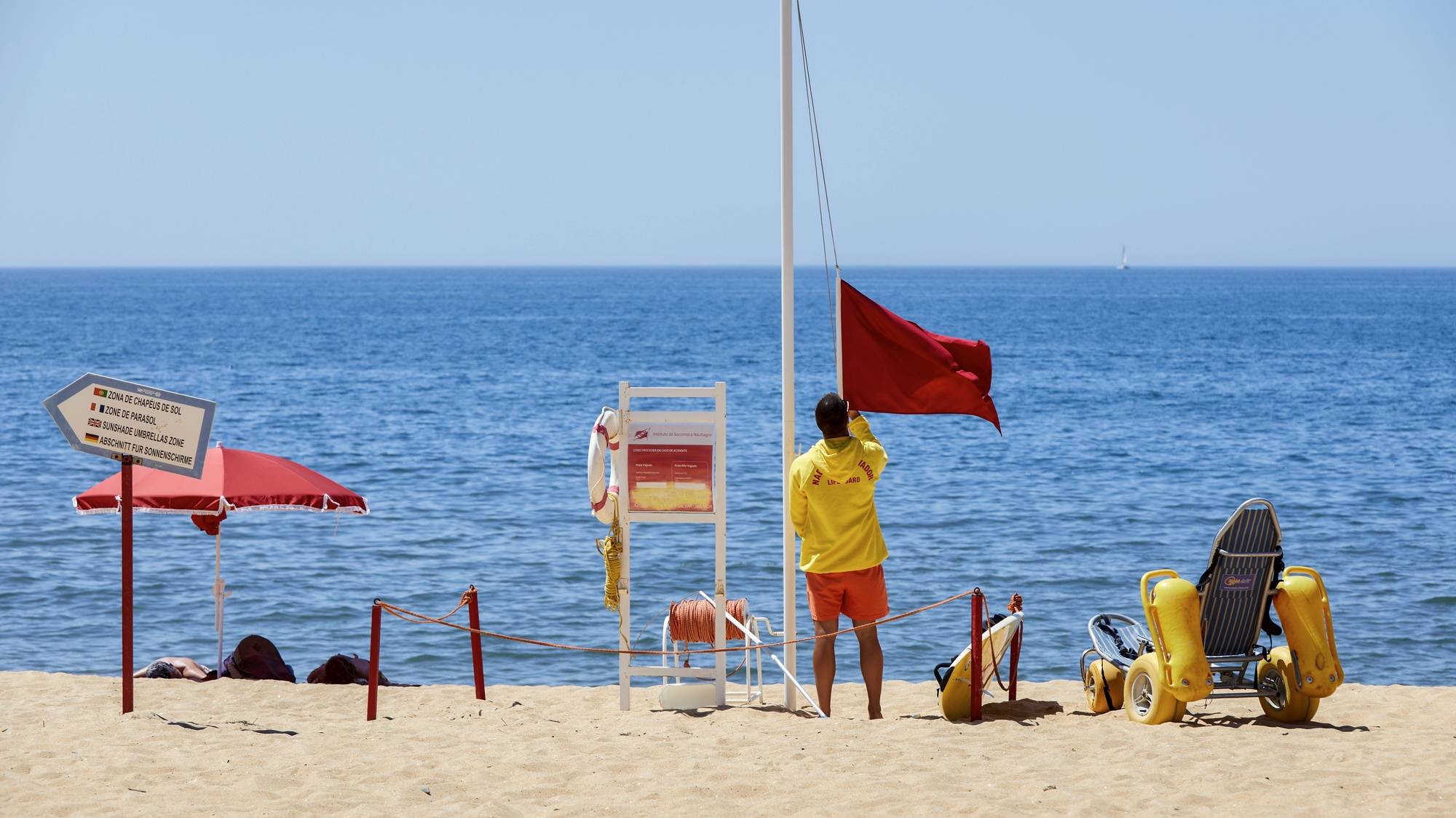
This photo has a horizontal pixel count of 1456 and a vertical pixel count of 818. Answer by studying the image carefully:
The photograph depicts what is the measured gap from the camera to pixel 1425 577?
15.5m

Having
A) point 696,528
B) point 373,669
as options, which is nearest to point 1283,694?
point 373,669

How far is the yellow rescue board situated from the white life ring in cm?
240

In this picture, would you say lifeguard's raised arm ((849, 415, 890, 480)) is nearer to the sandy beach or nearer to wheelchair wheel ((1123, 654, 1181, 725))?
the sandy beach

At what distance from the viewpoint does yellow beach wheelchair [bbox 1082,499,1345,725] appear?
7.44 metres

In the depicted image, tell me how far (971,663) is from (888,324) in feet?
7.14

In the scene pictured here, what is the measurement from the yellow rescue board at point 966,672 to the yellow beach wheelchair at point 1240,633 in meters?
0.82

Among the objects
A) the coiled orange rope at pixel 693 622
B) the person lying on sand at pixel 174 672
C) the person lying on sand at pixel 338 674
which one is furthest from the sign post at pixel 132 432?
the coiled orange rope at pixel 693 622

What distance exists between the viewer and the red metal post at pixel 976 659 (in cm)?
780

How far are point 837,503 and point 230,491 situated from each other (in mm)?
4599

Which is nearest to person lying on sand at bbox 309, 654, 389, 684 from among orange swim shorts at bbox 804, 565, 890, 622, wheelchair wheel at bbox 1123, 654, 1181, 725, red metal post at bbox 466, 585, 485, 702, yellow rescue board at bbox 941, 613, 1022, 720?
red metal post at bbox 466, 585, 485, 702

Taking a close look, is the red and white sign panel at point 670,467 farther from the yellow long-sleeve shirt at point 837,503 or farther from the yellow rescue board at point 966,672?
the yellow rescue board at point 966,672

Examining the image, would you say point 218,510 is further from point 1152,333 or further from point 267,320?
point 267,320

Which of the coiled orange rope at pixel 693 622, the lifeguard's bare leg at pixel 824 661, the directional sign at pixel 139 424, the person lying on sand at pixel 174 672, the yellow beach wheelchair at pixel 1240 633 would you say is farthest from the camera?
the person lying on sand at pixel 174 672

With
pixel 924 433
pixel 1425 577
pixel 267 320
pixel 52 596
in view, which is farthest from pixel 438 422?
pixel 267 320
